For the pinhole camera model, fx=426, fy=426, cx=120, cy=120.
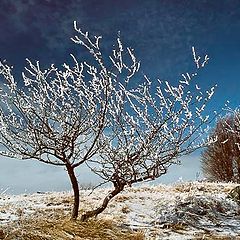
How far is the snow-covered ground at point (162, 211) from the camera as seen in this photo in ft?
27.6

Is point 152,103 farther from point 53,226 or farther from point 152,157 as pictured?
point 53,226

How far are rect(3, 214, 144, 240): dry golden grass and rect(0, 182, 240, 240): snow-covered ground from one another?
38 centimetres

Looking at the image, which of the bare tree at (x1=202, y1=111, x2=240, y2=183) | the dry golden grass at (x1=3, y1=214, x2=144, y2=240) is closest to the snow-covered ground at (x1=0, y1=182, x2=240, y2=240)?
the dry golden grass at (x1=3, y1=214, x2=144, y2=240)

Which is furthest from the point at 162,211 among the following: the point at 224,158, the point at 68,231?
the point at 224,158

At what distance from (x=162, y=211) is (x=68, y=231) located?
3.32 m

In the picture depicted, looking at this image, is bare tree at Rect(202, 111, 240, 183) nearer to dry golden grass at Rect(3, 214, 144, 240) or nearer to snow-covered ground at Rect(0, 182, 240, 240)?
snow-covered ground at Rect(0, 182, 240, 240)

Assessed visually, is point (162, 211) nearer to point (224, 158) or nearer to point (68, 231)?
point (68, 231)

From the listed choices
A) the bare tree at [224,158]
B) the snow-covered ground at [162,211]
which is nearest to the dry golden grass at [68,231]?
the snow-covered ground at [162,211]

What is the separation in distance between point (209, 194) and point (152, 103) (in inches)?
162

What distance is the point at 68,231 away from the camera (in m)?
7.19

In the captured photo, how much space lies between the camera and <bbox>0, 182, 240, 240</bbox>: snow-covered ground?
8422mm

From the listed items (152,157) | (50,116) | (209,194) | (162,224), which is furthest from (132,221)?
(209,194)

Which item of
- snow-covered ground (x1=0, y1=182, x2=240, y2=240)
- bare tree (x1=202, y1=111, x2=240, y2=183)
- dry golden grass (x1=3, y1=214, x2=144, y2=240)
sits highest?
bare tree (x1=202, y1=111, x2=240, y2=183)

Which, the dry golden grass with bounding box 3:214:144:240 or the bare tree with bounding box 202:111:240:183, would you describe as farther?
the bare tree with bounding box 202:111:240:183
